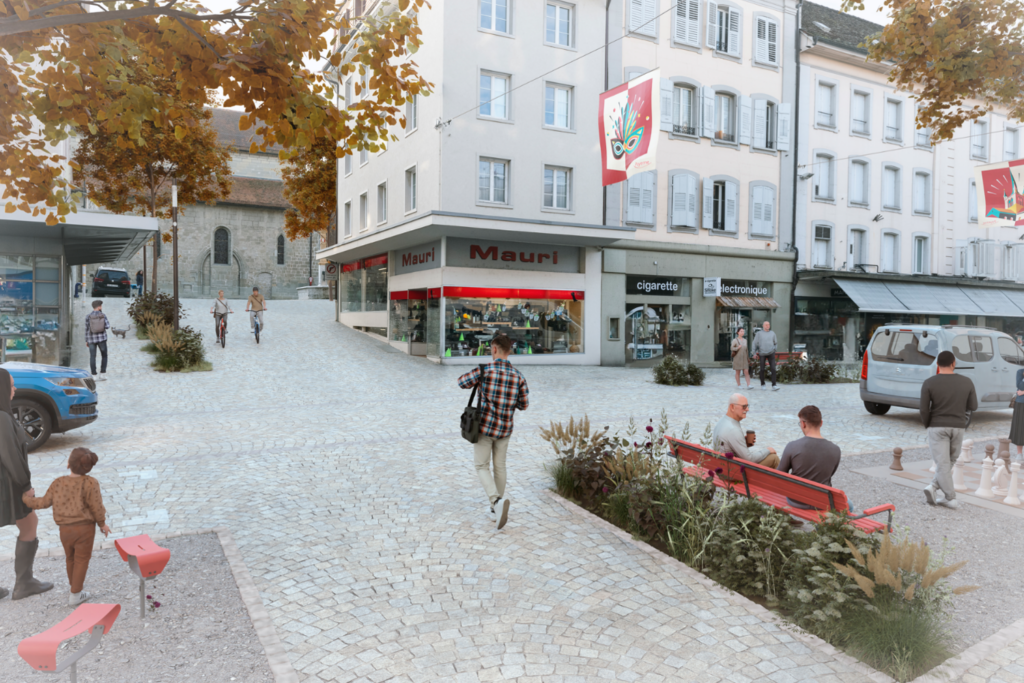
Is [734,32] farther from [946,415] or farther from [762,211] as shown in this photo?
[946,415]

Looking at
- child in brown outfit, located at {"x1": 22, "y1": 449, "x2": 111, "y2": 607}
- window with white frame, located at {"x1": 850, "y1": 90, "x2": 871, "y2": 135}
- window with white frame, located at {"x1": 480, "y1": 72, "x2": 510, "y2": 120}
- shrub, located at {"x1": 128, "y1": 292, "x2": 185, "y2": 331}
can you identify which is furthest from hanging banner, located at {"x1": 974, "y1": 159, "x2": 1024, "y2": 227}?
shrub, located at {"x1": 128, "y1": 292, "x2": 185, "y2": 331}

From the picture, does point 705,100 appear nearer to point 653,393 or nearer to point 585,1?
point 585,1

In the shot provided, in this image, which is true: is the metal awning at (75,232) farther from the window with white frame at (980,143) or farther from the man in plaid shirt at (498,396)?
the window with white frame at (980,143)

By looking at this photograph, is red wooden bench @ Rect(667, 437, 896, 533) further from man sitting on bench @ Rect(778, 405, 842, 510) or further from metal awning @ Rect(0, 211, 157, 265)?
metal awning @ Rect(0, 211, 157, 265)

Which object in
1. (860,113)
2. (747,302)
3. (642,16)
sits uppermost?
(642,16)

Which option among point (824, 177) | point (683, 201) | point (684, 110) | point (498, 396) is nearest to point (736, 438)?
point (498, 396)

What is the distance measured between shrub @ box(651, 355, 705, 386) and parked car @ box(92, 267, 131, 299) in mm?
27842

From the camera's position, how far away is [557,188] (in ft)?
71.4

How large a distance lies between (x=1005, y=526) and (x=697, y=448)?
3064 millimetres

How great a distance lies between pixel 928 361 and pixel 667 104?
14772mm

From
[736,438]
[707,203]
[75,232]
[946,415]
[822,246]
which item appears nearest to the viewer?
[736,438]

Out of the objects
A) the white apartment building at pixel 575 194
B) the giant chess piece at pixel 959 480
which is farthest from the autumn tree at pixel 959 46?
the white apartment building at pixel 575 194

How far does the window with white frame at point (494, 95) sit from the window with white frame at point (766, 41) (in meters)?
10.9

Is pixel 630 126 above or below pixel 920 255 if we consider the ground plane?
above
